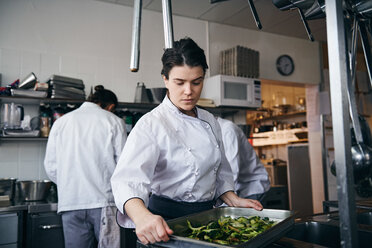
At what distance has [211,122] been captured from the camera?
5.54ft

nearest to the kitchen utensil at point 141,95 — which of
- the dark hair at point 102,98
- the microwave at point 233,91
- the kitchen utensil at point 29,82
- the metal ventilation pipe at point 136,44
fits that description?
the dark hair at point 102,98

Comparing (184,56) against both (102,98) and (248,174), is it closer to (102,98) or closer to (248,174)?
(102,98)

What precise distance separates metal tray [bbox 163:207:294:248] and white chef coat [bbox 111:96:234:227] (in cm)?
18

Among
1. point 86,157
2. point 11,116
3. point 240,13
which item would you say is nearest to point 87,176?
point 86,157

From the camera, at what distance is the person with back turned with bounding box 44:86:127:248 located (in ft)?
8.20

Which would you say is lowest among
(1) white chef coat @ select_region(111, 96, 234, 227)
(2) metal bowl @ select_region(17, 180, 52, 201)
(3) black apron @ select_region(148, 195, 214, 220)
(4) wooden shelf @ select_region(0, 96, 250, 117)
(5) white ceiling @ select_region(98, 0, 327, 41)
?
(2) metal bowl @ select_region(17, 180, 52, 201)

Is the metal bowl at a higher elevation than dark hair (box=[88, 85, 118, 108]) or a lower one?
lower

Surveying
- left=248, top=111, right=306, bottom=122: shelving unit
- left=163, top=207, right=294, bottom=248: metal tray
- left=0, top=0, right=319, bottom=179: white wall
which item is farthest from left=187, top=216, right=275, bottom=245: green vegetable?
left=248, top=111, right=306, bottom=122: shelving unit

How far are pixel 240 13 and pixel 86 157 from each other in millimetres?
2667

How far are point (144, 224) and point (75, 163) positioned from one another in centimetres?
176

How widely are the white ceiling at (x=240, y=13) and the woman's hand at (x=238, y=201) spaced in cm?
267

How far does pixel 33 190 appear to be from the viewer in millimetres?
2889

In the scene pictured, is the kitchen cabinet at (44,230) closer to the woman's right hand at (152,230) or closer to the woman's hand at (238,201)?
the woman's hand at (238,201)

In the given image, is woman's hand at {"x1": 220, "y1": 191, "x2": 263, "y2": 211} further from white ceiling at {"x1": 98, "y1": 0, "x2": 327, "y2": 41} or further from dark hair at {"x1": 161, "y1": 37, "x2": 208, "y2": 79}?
white ceiling at {"x1": 98, "y1": 0, "x2": 327, "y2": 41}
